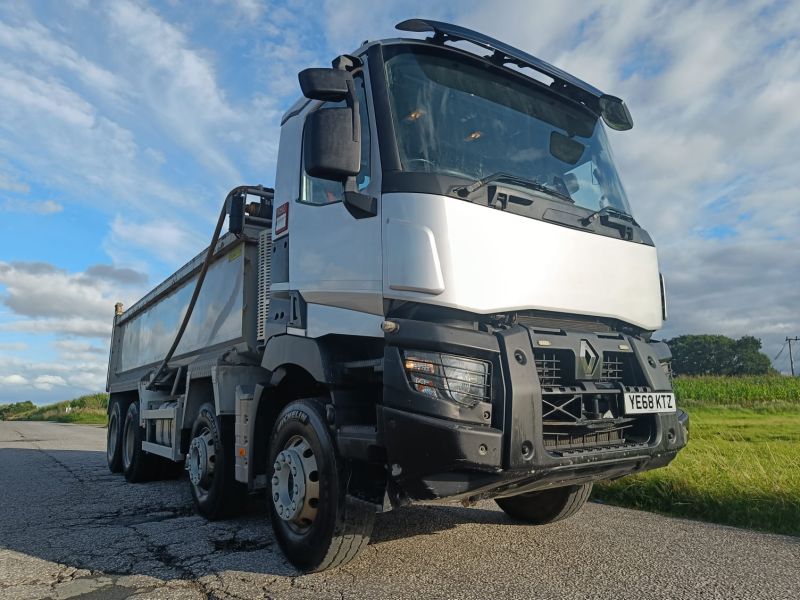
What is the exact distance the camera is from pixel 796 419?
2223 centimetres

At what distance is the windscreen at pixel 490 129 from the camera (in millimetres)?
3383

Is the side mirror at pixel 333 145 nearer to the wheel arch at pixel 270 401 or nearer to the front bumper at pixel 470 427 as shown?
the front bumper at pixel 470 427

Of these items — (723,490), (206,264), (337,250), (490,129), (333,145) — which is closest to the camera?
(333,145)

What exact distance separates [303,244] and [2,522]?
144 inches

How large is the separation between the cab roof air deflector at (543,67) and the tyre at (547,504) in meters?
2.61

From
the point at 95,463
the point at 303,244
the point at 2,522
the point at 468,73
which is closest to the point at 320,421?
the point at 303,244

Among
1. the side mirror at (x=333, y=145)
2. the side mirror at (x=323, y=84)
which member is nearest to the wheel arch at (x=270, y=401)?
the side mirror at (x=333, y=145)

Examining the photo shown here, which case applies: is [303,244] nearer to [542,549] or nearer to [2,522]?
[542,549]

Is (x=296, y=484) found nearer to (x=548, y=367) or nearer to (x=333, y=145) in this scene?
(x=548, y=367)

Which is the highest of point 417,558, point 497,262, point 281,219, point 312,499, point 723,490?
point 281,219

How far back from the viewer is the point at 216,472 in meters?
4.88

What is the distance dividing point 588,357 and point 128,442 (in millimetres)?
6962

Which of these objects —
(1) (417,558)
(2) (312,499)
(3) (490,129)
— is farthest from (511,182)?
(1) (417,558)

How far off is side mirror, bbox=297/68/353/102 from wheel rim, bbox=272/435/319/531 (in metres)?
1.89
